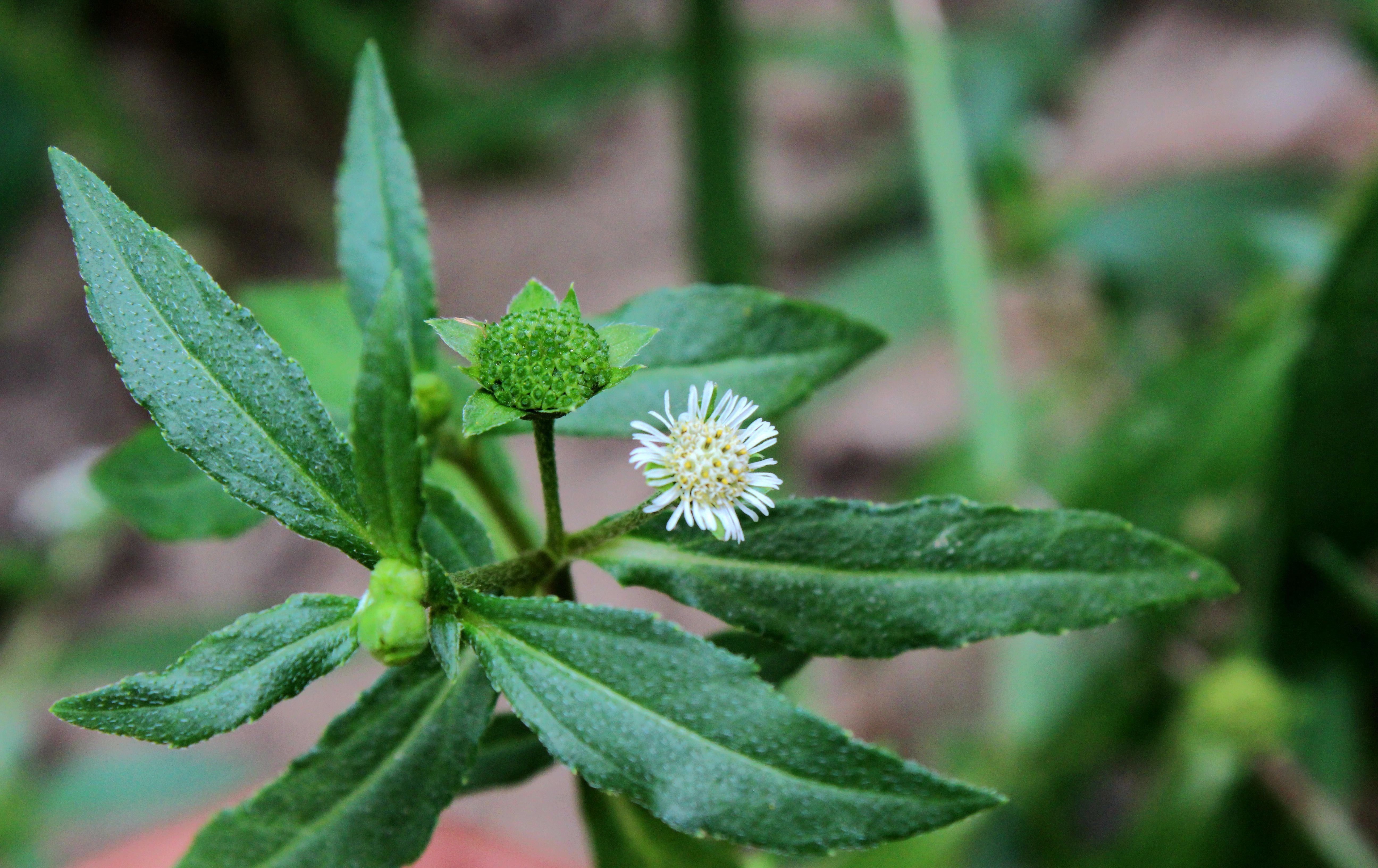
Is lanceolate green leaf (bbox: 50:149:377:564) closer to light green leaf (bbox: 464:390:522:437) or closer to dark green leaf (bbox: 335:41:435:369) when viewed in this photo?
light green leaf (bbox: 464:390:522:437)

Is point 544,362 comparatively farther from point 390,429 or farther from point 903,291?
point 903,291

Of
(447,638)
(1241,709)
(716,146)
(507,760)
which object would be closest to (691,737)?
(447,638)

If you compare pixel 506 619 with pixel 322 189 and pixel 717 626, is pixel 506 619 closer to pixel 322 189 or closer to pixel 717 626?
pixel 717 626

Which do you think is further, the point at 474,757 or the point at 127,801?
the point at 127,801

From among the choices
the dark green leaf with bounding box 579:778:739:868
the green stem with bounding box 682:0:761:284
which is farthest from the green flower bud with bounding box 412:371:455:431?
the green stem with bounding box 682:0:761:284

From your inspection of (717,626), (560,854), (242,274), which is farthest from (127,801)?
(242,274)

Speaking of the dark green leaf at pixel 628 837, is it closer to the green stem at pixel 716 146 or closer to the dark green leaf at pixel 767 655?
the dark green leaf at pixel 767 655
